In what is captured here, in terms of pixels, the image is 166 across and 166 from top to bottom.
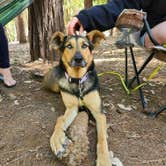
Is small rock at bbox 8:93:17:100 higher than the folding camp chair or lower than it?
lower

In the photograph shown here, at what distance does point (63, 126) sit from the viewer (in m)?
3.04

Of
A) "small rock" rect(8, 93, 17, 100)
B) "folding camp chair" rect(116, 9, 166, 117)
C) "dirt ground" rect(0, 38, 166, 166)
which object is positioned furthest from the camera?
"small rock" rect(8, 93, 17, 100)

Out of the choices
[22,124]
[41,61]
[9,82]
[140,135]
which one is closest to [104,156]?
[140,135]

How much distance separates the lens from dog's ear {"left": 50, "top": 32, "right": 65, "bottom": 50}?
3.39m

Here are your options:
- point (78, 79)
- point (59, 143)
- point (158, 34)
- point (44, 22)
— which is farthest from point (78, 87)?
point (44, 22)

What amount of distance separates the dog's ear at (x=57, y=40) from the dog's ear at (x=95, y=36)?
239mm

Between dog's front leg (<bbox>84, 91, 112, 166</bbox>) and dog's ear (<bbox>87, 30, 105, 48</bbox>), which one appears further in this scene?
dog's ear (<bbox>87, 30, 105, 48</bbox>)

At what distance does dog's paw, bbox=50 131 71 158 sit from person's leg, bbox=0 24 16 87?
1238mm

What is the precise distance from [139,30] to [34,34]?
5.33 feet

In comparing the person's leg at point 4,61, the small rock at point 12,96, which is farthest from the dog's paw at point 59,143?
the person's leg at point 4,61

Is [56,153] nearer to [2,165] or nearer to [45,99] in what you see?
[2,165]

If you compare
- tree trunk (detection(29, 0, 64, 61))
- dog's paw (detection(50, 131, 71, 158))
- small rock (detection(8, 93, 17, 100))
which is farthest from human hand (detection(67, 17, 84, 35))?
tree trunk (detection(29, 0, 64, 61))

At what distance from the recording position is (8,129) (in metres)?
3.29

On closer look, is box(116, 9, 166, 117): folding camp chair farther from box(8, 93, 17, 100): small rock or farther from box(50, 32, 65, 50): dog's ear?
box(8, 93, 17, 100): small rock
